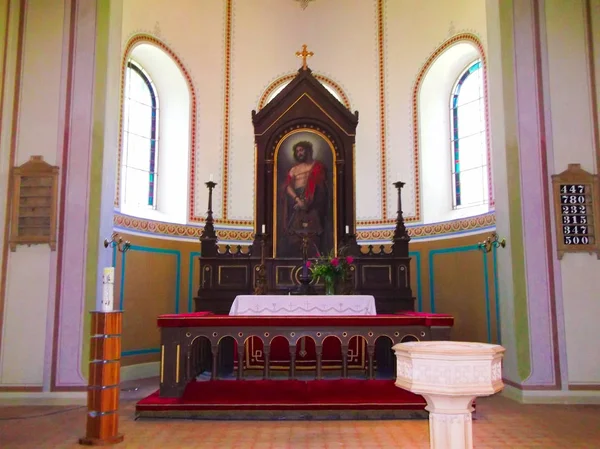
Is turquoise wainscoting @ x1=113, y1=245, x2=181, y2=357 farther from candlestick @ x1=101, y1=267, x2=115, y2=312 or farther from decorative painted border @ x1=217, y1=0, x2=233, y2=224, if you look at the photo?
candlestick @ x1=101, y1=267, x2=115, y2=312

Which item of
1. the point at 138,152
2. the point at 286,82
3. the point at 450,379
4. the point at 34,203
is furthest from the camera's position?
the point at 286,82

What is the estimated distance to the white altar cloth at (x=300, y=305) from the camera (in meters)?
7.40

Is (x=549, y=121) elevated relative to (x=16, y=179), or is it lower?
elevated

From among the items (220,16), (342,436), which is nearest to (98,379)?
(342,436)

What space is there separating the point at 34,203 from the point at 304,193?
13.7ft

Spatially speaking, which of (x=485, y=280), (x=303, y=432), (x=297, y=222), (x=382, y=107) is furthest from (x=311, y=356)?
(x=382, y=107)

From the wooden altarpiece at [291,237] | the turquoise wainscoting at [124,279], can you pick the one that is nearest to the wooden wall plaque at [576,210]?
the wooden altarpiece at [291,237]

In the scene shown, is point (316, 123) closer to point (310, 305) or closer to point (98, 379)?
point (310, 305)

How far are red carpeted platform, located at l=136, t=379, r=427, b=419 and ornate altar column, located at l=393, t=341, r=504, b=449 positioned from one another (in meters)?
2.66

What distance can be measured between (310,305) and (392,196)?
13.5ft

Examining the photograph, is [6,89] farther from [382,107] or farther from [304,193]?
[382,107]

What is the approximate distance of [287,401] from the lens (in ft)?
20.6

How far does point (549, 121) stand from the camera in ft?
24.9

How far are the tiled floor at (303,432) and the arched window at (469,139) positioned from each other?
185 inches
